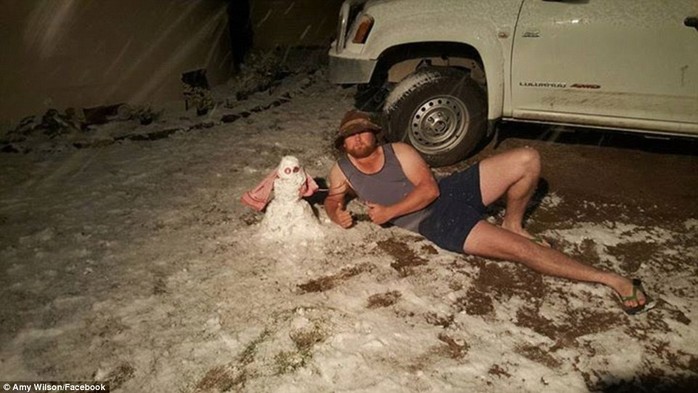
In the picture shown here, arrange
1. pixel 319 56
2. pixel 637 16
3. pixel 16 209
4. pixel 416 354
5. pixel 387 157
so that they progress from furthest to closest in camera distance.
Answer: pixel 319 56
pixel 16 209
pixel 637 16
pixel 387 157
pixel 416 354

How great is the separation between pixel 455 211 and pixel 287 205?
1192 mm

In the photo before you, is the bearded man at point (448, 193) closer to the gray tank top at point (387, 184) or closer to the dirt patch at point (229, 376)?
the gray tank top at point (387, 184)

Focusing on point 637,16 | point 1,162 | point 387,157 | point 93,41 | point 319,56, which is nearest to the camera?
point 387,157

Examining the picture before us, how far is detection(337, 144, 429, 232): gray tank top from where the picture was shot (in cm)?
294

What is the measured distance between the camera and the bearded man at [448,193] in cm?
276

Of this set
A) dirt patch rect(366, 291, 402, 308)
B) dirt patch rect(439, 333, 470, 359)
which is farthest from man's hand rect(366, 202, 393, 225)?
dirt patch rect(439, 333, 470, 359)

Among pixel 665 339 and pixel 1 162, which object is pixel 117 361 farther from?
pixel 1 162

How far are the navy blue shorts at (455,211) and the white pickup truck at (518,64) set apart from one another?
1.40 meters

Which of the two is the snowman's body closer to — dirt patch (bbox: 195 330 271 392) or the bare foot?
dirt patch (bbox: 195 330 271 392)

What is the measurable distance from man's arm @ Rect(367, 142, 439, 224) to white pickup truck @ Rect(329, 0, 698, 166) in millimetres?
1432

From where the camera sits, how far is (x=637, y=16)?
11.5ft

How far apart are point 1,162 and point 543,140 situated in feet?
19.8

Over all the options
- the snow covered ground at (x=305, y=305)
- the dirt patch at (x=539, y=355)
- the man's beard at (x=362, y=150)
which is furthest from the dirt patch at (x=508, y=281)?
the man's beard at (x=362, y=150)

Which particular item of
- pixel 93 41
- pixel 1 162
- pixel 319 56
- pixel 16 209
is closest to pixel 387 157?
pixel 16 209
